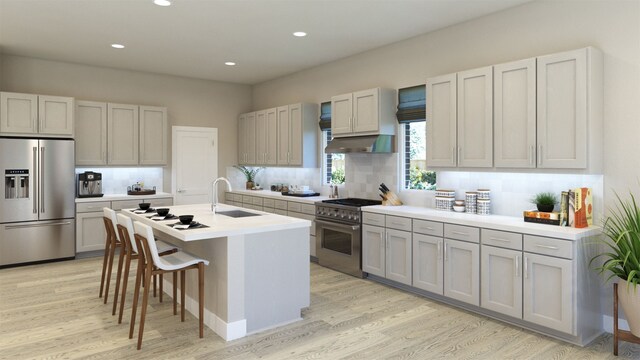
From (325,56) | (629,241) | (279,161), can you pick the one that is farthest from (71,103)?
(629,241)

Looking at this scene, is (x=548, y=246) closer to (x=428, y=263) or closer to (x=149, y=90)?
(x=428, y=263)

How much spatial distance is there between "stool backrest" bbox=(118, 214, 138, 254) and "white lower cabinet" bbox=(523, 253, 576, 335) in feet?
11.0

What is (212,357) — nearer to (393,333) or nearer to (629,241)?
(393,333)

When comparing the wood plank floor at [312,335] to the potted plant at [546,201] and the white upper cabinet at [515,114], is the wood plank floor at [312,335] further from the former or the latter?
the white upper cabinet at [515,114]

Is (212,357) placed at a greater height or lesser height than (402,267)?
lesser

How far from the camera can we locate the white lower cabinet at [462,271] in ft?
13.0

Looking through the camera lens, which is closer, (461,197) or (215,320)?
(215,320)

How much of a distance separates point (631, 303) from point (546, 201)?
103 centimetres

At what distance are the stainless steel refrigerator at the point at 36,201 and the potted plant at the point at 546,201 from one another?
6.04 metres

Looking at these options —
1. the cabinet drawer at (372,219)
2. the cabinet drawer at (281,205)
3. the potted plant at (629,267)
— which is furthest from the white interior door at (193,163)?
the potted plant at (629,267)

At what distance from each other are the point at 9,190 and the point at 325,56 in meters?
4.75

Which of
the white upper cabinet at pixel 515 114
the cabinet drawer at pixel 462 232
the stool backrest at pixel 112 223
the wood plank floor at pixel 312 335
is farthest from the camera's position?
the stool backrest at pixel 112 223

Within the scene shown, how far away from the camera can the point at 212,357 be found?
315cm

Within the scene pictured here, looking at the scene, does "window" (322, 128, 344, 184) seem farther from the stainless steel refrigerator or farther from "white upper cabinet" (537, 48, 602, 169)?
the stainless steel refrigerator
